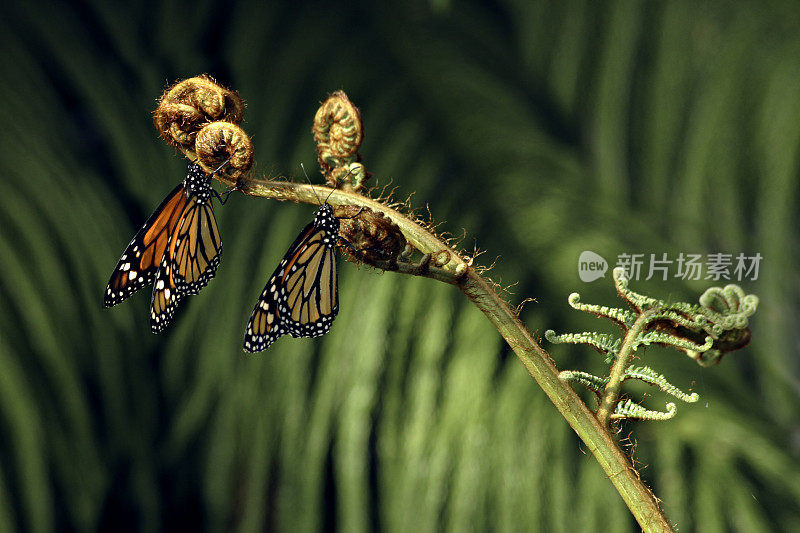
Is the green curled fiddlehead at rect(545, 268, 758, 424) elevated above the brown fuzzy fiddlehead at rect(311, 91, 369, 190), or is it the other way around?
the brown fuzzy fiddlehead at rect(311, 91, 369, 190)

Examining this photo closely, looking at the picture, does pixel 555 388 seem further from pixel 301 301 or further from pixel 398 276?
pixel 398 276

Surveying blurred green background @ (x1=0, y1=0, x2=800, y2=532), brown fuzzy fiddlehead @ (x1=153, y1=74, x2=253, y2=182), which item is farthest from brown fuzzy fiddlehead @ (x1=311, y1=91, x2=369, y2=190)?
blurred green background @ (x1=0, y1=0, x2=800, y2=532)

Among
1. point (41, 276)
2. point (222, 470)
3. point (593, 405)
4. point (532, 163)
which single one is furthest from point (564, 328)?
point (41, 276)

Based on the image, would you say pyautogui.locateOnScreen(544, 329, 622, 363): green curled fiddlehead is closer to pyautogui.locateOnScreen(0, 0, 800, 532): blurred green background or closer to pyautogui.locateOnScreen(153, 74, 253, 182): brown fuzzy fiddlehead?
pyautogui.locateOnScreen(153, 74, 253, 182): brown fuzzy fiddlehead

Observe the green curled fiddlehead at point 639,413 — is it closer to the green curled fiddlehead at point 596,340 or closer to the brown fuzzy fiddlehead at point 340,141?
the green curled fiddlehead at point 596,340

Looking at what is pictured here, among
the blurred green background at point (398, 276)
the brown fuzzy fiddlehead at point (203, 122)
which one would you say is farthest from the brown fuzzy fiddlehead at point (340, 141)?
the blurred green background at point (398, 276)

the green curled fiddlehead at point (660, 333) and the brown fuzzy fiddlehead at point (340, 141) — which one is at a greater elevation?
the brown fuzzy fiddlehead at point (340, 141)

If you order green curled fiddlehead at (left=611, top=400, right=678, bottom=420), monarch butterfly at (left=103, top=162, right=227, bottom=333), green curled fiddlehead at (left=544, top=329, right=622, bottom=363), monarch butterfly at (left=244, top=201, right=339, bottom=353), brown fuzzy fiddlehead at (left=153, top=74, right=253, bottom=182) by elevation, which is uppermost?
brown fuzzy fiddlehead at (left=153, top=74, right=253, bottom=182)
